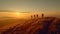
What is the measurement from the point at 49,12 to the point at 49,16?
64 millimetres

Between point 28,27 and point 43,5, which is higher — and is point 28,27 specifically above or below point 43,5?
below

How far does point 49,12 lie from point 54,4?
0.52 feet

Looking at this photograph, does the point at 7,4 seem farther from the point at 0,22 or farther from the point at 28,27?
the point at 28,27

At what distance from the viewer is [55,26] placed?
1.93 meters

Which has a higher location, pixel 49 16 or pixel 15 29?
pixel 49 16

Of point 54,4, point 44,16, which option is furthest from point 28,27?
point 54,4

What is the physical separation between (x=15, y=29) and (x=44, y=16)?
50 cm

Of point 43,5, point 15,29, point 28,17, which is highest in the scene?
point 43,5

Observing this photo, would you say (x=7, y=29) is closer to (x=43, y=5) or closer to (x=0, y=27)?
(x=0, y=27)

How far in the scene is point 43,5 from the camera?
6.61 feet

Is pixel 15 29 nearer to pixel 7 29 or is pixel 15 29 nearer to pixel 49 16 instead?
pixel 7 29

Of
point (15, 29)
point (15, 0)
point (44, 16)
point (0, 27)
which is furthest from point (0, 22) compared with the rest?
point (44, 16)

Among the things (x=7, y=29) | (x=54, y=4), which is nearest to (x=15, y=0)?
(x=7, y=29)

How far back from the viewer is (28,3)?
2.04 metres
